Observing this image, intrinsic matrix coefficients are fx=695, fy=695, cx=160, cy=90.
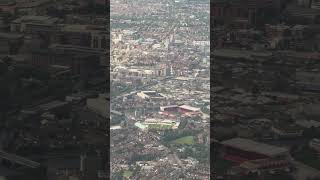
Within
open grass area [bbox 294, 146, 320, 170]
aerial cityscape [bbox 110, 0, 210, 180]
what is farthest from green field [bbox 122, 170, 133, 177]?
open grass area [bbox 294, 146, 320, 170]

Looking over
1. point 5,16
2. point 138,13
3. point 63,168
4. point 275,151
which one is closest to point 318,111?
point 275,151

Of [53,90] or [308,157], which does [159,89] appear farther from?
[308,157]

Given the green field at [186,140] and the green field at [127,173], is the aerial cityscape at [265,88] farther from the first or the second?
the green field at [127,173]

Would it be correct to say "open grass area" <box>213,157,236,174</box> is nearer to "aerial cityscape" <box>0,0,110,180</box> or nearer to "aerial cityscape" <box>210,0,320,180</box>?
"aerial cityscape" <box>210,0,320,180</box>

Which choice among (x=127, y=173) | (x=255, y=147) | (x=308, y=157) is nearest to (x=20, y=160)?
(x=127, y=173)

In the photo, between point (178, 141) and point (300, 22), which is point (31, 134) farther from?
point (300, 22)

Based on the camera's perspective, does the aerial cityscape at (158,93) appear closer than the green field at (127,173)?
Yes

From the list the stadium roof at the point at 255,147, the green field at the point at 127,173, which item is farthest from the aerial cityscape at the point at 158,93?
the stadium roof at the point at 255,147
